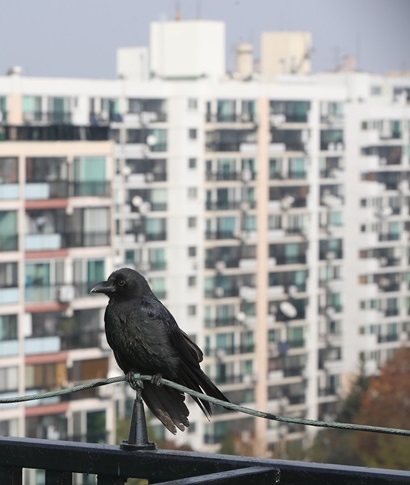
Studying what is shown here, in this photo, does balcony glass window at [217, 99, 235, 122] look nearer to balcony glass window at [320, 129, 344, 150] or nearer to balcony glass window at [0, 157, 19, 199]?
balcony glass window at [320, 129, 344, 150]

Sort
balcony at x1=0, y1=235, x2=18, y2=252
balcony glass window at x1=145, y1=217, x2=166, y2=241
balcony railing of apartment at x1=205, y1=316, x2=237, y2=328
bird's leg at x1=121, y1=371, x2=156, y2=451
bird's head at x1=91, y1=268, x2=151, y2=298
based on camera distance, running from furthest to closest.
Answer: balcony railing of apartment at x1=205, y1=316, x2=237, y2=328, balcony glass window at x1=145, y1=217, x2=166, y2=241, balcony at x1=0, y1=235, x2=18, y2=252, bird's head at x1=91, y1=268, x2=151, y2=298, bird's leg at x1=121, y1=371, x2=156, y2=451

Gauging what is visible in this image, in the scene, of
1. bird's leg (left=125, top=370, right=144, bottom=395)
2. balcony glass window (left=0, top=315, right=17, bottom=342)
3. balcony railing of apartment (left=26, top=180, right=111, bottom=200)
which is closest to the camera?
bird's leg (left=125, top=370, right=144, bottom=395)

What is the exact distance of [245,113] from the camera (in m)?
39.4

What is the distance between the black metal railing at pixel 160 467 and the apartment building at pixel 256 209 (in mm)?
31620

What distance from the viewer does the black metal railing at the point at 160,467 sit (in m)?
Result: 2.45

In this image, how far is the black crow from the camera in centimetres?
301

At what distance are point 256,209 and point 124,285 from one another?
37032 millimetres

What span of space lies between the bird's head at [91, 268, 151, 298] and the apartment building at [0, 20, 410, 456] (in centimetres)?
3133

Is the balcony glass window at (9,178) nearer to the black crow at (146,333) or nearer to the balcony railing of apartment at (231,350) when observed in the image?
the balcony railing of apartment at (231,350)

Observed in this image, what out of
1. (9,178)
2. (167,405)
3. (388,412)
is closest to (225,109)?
(388,412)

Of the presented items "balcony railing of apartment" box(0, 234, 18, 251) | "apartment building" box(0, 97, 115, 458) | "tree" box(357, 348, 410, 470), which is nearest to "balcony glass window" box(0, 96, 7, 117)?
"apartment building" box(0, 97, 115, 458)

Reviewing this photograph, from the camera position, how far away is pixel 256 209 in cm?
4003

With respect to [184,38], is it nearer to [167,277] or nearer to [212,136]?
[212,136]

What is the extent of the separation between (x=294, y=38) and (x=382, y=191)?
4667 millimetres
